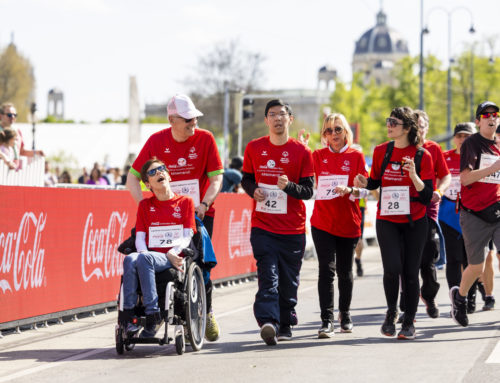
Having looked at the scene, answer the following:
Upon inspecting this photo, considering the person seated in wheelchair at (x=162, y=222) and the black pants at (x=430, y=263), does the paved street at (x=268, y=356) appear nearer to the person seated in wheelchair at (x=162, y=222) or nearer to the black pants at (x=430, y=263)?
the black pants at (x=430, y=263)

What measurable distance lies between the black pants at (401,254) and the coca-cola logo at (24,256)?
315cm

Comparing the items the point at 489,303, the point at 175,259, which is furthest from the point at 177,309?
the point at 489,303

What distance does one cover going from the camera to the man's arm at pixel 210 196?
27.0ft

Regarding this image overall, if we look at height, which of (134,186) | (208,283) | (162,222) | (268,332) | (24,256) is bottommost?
(268,332)

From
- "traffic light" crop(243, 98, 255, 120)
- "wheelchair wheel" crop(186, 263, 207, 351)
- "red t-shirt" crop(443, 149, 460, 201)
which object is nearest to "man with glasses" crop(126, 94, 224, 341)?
"wheelchair wheel" crop(186, 263, 207, 351)

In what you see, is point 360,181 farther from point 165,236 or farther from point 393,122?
point 165,236

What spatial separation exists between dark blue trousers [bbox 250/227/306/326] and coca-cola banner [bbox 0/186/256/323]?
216 cm

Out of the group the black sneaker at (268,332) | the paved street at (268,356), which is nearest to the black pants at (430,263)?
the paved street at (268,356)

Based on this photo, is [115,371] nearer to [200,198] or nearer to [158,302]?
[158,302]

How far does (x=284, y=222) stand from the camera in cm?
857

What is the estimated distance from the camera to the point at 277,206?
28.1 ft

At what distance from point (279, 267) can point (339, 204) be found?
766 millimetres

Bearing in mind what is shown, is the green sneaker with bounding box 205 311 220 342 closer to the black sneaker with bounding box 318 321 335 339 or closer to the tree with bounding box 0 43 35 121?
the black sneaker with bounding box 318 321 335 339

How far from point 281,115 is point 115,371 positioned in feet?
8.20
